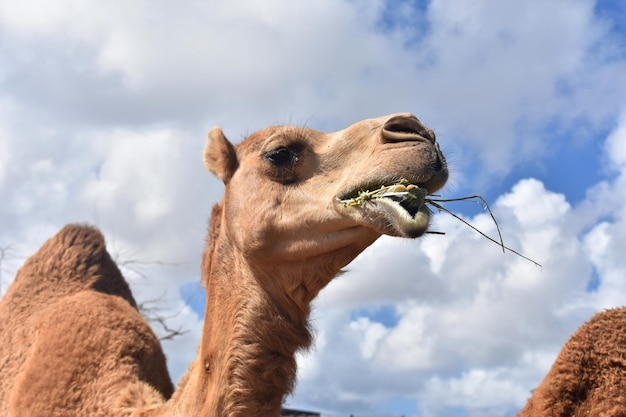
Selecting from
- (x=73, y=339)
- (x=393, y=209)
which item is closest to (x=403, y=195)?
(x=393, y=209)

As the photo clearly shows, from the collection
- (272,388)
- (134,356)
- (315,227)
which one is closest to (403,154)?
(315,227)

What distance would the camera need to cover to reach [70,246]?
7.04m

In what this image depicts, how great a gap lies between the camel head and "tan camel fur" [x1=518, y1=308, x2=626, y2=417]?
1.95 metres

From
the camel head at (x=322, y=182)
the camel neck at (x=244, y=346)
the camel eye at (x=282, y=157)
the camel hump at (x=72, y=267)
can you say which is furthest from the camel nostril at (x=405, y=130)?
the camel hump at (x=72, y=267)

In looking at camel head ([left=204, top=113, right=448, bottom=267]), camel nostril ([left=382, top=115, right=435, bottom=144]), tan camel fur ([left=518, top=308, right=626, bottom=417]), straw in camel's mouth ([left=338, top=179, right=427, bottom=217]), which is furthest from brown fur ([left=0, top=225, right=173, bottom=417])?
tan camel fur ([left=518, top=308, right=626, bottom=417])

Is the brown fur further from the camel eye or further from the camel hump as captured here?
the camel eye

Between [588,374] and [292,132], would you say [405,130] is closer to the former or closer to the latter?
[292,132]

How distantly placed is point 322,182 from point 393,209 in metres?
0.66

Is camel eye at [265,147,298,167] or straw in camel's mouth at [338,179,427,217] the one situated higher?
camel eye at [265,147,298,167]

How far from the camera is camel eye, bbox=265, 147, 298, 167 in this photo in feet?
15.0

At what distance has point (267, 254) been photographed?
4.44m

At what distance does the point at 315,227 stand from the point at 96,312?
2.46 m

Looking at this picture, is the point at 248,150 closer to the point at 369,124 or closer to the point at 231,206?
the point at 231,206

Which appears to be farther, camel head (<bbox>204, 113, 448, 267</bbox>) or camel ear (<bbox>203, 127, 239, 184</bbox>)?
camel ear (<bbox>203, 127, 239, 184</bbox>)
